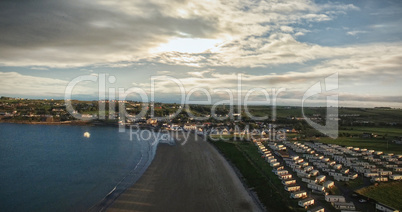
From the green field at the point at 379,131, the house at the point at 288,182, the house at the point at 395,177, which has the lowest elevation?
the house at the point at 395,177

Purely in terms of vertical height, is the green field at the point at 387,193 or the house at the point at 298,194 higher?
the house at the point at 298,194

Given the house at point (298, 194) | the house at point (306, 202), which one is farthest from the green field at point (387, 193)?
the house at point (306, 202)

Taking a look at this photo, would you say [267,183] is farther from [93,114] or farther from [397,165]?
[93,114]

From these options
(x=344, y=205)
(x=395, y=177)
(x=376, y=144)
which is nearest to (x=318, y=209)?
(x=344, y=205)

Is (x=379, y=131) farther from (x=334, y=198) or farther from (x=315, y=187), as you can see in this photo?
(x=334, y=198)

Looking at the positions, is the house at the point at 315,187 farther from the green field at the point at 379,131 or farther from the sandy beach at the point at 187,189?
the green field at the point at 379,131

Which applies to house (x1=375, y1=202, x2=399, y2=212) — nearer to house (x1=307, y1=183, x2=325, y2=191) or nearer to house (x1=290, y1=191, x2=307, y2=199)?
house (x1=307, y1=183, x2=325, y2=191)
